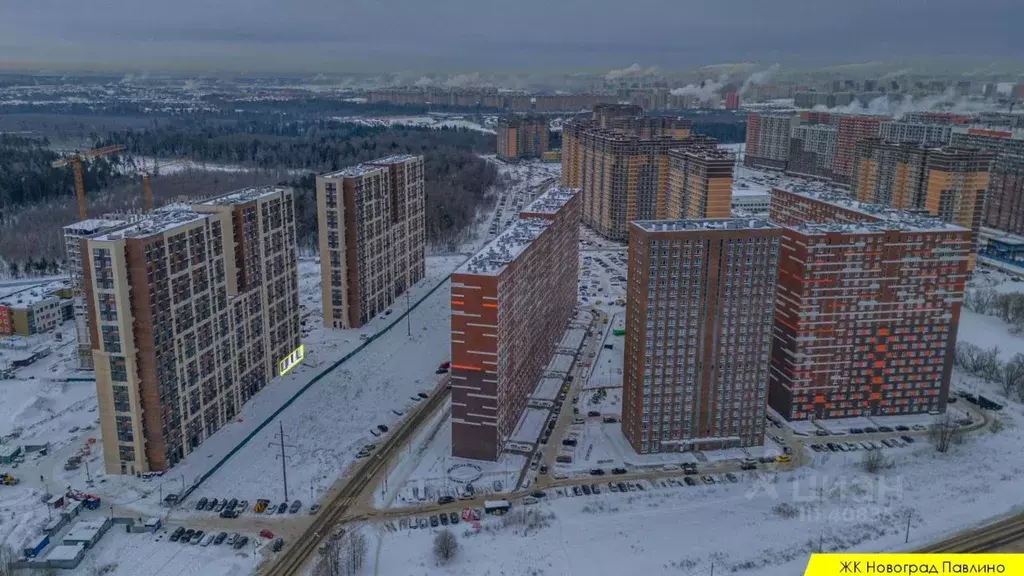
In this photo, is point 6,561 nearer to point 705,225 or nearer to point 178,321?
point 178,321

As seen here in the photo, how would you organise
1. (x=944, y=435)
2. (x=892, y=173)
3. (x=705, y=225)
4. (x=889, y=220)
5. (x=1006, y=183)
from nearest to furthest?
(x=705, y=225) < (x=944, y=435) < (x=889, y=220) < (x=892, y=173) < (x=1006, y=183)

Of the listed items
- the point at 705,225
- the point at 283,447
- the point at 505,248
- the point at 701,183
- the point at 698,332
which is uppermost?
the point at 705,225

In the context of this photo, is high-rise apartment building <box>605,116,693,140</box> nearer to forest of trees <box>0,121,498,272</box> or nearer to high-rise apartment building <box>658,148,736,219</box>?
forest of trees <box>0,121,498,272</box>

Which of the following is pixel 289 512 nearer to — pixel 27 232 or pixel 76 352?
pixel 76 352

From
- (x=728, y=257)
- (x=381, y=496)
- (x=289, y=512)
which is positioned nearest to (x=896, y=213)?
(x=728, y=257)

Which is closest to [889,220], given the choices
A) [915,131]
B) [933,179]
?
[933,179]

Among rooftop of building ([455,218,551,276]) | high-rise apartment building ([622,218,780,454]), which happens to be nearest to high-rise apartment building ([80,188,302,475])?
rooftop of building ([455,218,551,276])
